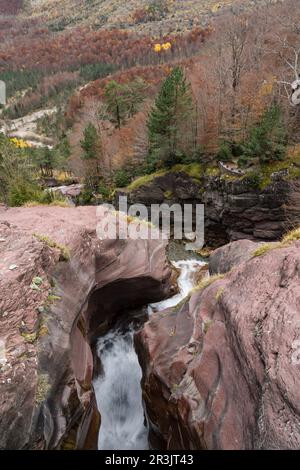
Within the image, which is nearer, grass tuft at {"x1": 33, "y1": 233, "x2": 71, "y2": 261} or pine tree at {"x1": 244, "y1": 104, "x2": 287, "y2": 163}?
grass tuft at {"x1": 33, "y1": 233, "x2": 71, "y2": 261}

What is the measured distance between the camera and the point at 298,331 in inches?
196

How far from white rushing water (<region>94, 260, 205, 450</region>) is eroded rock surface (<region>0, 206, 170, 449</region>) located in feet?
2.74

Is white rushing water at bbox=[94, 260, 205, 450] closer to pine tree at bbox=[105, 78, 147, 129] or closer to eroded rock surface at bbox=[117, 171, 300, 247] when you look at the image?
eroded rock surface at bbox=[117, 171, 300, 247]

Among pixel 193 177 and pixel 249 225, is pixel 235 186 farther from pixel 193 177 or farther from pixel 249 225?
pixel 193 177

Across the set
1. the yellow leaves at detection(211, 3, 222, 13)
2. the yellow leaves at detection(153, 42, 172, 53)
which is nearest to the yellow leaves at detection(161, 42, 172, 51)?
the yellow leaves at detection(153, 42, 172, 53)

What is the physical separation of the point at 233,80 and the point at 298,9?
23.1 m

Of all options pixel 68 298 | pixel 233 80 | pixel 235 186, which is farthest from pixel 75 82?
pixel 68 298

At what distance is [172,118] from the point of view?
3170cm

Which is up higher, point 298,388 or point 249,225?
point 298,388

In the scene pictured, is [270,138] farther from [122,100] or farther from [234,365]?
[122,100]

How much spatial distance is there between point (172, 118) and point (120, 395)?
2827 centimetres

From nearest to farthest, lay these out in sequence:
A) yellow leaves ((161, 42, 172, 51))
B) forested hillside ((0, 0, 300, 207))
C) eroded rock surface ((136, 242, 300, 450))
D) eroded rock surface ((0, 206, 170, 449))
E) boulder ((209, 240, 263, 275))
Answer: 1. eroded rock surface ((136, 242, 300, 450))
2. eroded rock surface ((0, 206, 170, 449))
3. boulder ((209, 240, 263, 275))
4. forested hillside ((0, 0, 300, 207))
5. yellow leaves ((161, 42, 172, 51))

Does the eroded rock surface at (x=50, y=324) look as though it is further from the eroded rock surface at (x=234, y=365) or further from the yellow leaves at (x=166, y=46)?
the yellow leaves at (x=166, y=46)

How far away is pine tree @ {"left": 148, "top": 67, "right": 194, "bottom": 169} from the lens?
99.9ft
